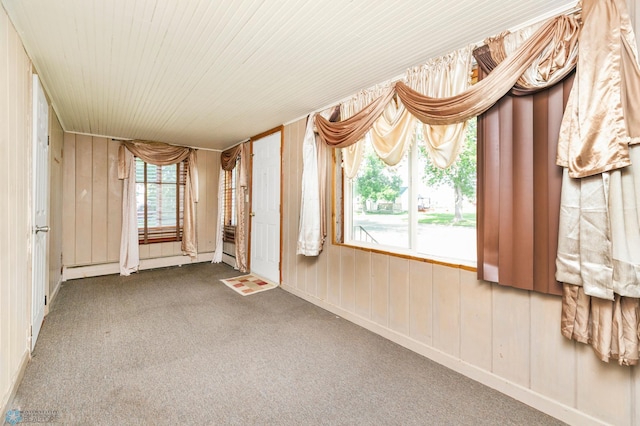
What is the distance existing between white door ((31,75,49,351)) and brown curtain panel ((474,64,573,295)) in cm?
328

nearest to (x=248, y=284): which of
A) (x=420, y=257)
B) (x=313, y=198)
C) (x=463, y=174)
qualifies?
(x=313, y=198)

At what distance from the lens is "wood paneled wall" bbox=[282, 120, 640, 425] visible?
4.96 ft

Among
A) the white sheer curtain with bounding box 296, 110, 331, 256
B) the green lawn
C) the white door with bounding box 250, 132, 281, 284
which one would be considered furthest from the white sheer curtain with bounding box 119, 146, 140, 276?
the green lawn

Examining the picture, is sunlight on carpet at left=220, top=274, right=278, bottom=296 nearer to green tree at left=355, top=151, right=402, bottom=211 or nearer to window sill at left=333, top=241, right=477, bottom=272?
window sill at left=333, top=241, right=477, bottom=272

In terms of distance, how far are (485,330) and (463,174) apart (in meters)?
1.10

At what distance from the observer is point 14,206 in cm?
175

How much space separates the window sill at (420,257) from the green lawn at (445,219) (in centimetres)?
27

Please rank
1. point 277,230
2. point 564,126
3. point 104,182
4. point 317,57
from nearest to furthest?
1. point 564,126
2. point 317,57
3. point 277,230
4. point 104,182

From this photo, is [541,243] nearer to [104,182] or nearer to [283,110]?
[283,110]

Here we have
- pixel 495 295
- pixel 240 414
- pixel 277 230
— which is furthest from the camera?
pixel 277 230

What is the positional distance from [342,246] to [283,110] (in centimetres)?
174

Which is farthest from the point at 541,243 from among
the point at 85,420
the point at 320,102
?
the point at 85,420

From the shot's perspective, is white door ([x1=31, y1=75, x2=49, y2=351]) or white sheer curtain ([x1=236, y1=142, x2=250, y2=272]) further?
white sheer curtain ([x1=236, y1=142, x2=250, y2=272])

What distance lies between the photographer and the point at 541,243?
5.39 feet
